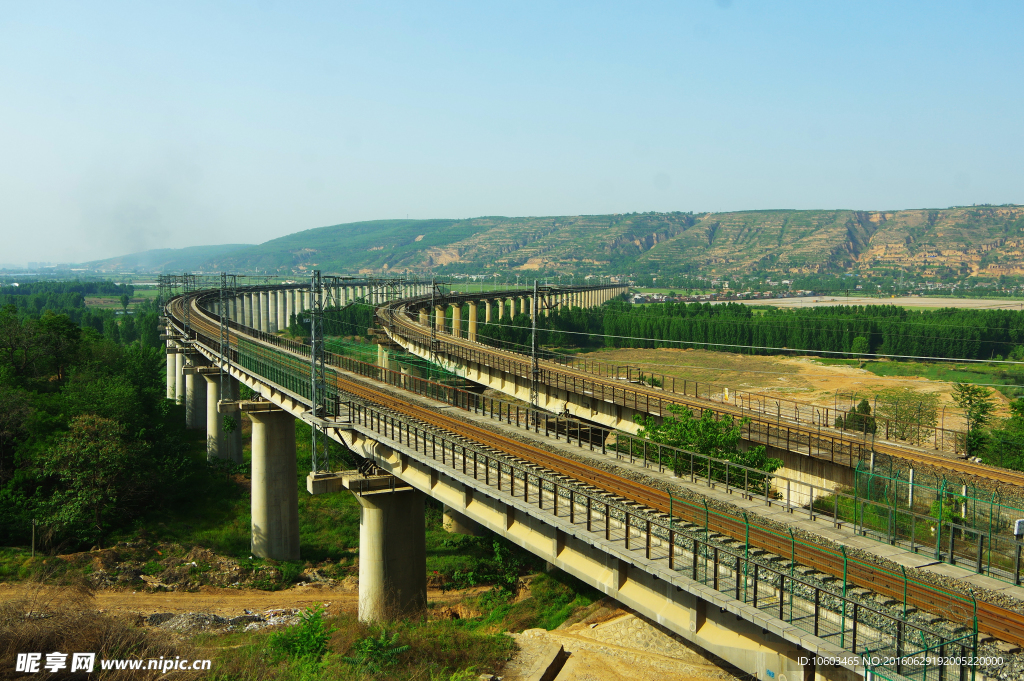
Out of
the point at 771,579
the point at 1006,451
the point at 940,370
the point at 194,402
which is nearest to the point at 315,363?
the point at 771,579

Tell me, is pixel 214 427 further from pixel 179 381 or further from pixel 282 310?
pixel 282 310

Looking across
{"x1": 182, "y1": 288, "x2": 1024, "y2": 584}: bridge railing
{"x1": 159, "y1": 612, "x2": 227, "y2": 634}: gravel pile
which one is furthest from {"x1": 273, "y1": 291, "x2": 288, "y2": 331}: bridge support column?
{"x1": 159, "y1": 612, "x2": 227, "y2": 634}: gravel pile

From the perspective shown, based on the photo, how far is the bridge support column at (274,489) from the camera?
42469 mm

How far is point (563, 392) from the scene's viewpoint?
4925 centimetres

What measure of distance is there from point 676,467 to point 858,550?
8.79 meters

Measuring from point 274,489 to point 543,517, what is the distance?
27443 mm

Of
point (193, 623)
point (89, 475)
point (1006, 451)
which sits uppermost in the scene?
point (1006, 451)

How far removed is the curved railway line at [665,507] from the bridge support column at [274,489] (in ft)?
14.2

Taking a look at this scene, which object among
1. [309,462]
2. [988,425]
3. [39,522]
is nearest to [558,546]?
[39,522]

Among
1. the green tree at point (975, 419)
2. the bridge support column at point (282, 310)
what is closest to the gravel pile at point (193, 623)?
the green tree at point (975, 419)

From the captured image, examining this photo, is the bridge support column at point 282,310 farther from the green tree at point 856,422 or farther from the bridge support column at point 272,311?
the green tree at point 856,422

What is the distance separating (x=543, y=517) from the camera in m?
20.2

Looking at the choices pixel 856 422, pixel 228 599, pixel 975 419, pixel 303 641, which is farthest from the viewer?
pixel 975 419

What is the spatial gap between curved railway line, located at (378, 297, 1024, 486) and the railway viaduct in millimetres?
1112
